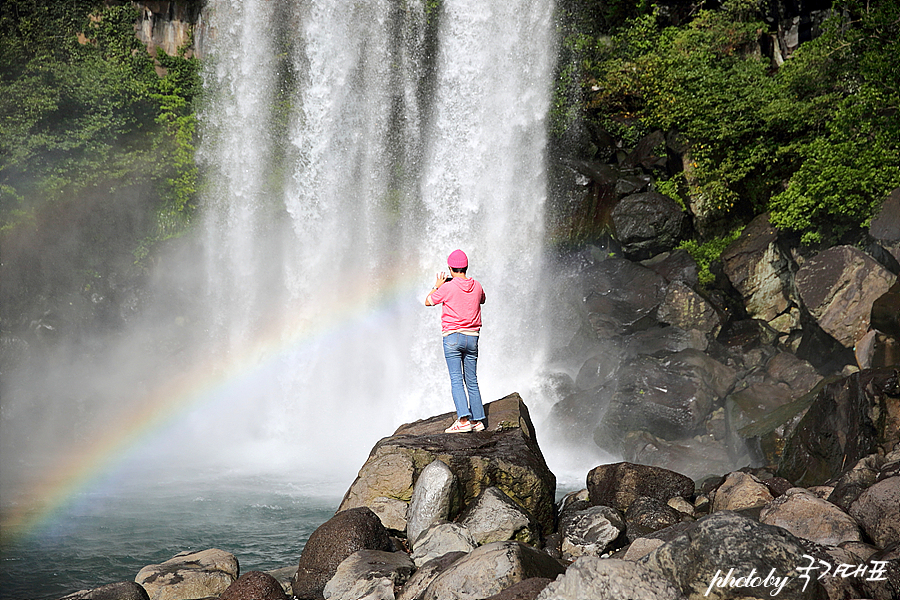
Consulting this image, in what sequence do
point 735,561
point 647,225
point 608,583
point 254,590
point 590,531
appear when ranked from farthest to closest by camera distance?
point 647,225, point 590,531, point 254,590, point 735,561, point 608,583

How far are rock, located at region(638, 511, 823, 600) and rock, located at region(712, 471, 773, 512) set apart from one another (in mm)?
3062

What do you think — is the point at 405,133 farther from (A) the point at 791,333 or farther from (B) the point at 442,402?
(A) the point at 791,333

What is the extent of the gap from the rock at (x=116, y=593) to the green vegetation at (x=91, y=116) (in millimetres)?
16231

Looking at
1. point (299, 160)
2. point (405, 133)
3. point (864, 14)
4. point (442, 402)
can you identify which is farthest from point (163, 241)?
point (864, 14)

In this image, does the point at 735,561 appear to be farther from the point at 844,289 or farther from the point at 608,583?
the point at 844,289

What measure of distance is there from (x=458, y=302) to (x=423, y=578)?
2.99m

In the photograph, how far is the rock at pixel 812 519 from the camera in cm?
511

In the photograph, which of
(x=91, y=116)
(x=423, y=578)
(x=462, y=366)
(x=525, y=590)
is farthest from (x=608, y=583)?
(x=91, y=116)

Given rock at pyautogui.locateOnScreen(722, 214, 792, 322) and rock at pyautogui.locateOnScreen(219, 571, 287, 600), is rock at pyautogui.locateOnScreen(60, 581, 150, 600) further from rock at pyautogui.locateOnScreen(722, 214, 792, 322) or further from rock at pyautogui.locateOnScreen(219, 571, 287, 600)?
rock at pyautogui.locateOnScreen(722, 214, 792, 322)

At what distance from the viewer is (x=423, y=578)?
488 centimetres

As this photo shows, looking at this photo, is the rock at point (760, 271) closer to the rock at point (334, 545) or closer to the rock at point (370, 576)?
the rock at point (334, 545)

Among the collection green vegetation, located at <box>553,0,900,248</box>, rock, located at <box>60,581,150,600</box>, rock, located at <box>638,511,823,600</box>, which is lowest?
rock, located at <box>60,581,150,600</box>

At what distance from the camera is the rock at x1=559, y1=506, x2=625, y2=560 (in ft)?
20.2

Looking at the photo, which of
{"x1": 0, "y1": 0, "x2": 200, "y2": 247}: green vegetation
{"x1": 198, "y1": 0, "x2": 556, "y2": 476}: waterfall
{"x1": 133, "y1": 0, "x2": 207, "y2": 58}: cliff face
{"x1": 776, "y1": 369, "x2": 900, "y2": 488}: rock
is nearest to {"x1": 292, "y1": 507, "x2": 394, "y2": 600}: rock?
{"x1": 776, "y1": 369, "x2": 900, "y2": 488}: rock
